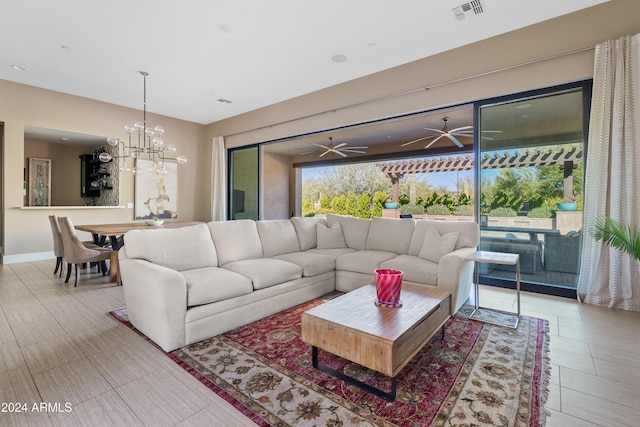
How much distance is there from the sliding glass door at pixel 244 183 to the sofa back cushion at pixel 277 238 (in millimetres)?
3315

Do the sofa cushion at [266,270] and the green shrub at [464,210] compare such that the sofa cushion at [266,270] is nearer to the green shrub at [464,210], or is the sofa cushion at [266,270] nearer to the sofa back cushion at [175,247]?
the sofa back cushion at [175,247]

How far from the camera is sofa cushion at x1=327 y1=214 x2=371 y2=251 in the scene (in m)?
4.36

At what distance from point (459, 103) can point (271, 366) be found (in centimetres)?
408

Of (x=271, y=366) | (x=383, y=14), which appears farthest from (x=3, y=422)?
(x=383, y=14)

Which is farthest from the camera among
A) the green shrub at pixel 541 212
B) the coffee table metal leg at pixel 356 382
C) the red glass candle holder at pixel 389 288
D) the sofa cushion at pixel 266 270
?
the green shrub at pixel 541 212

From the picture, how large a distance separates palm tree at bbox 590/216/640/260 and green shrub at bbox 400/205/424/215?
19.2 ft

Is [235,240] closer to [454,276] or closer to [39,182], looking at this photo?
[454,276]

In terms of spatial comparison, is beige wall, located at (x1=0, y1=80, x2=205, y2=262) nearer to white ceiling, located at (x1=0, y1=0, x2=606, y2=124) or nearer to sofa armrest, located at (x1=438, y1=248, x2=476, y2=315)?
white ceiling, located at (x1=0, y1=0, x2=606, y2=124)

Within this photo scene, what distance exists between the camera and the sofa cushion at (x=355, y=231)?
4363mm

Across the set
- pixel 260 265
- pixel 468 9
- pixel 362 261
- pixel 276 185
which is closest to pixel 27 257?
pixel 260 265

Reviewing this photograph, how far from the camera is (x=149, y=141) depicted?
7.14m

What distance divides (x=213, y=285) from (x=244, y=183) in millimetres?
5417

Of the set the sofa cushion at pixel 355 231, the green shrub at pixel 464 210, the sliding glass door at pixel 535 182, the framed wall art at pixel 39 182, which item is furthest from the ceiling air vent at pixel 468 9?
the framed wall art at pixel 39 182

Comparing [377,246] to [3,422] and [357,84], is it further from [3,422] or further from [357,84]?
[3,422]
